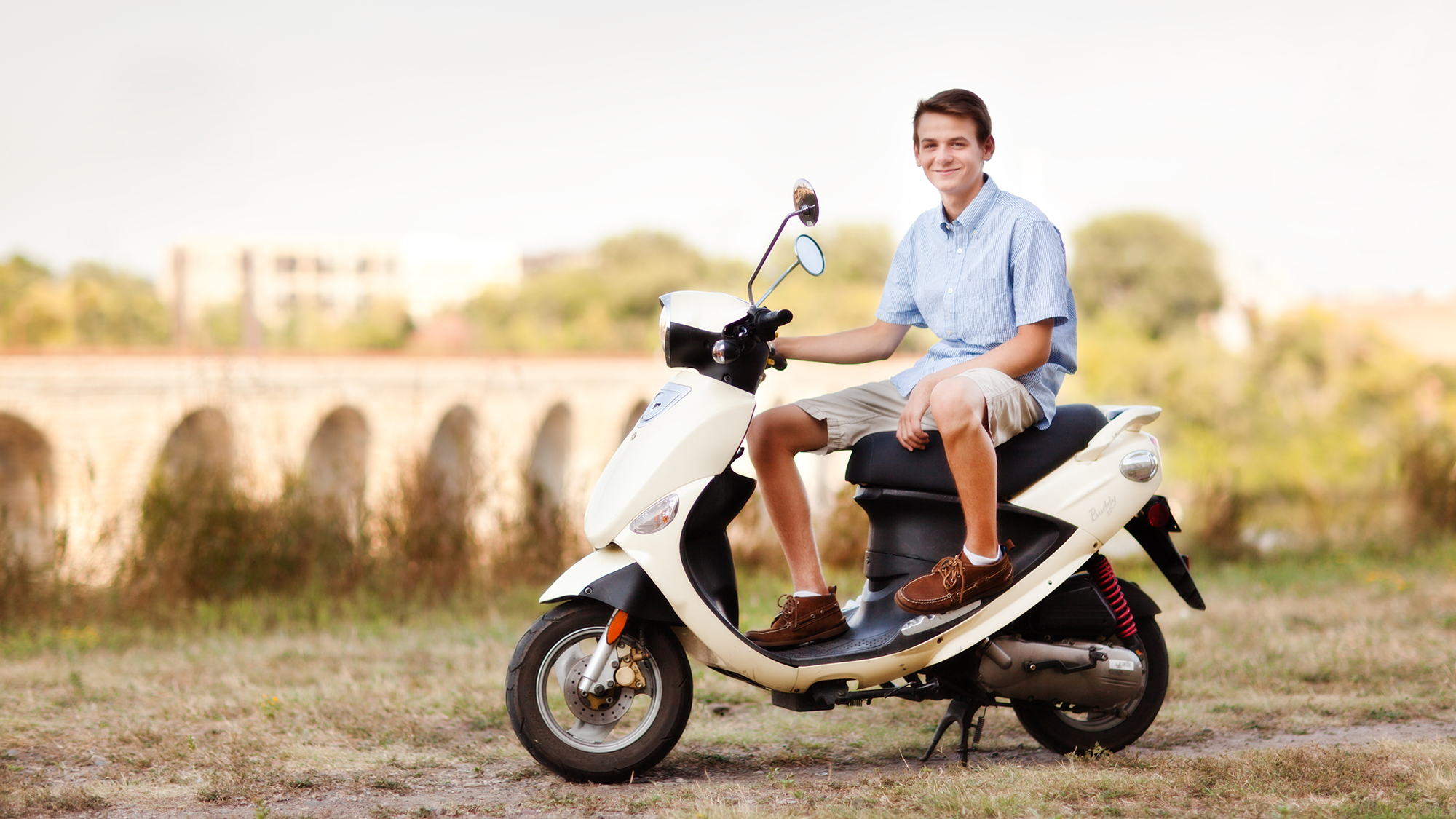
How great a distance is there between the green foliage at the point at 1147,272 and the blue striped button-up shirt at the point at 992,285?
63020 mm

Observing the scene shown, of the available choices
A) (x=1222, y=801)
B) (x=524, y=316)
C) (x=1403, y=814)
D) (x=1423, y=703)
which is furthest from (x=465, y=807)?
(x=524, y=316)

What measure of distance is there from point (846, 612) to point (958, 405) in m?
0.72

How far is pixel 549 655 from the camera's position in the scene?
2.70 m

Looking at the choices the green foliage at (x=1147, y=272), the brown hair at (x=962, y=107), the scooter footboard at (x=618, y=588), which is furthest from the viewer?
the green foliage at (x=1147, y=272)

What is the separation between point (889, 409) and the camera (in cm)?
294

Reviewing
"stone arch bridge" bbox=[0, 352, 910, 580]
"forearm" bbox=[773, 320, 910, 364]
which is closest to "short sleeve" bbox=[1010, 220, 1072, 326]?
"forearm" bbox=[773, 320, 910, 364]

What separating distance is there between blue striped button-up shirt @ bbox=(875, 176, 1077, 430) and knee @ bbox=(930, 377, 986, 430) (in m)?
0.25

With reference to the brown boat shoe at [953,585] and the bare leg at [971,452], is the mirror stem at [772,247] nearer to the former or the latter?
the bare leg at [971,452]

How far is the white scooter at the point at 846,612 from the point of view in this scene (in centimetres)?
269

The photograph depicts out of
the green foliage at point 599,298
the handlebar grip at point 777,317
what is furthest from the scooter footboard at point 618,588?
the green foliage at point 599,298

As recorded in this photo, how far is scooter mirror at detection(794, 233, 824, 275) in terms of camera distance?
2.75 meters

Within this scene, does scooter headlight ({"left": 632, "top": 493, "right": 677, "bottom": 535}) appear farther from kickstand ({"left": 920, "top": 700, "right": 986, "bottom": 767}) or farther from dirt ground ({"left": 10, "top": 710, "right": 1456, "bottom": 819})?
kickstand ({"left": 920, "top": 700, "right": 986, "bottom": 767})

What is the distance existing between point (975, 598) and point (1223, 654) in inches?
82.7

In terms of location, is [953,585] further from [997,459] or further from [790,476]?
[790,476]
